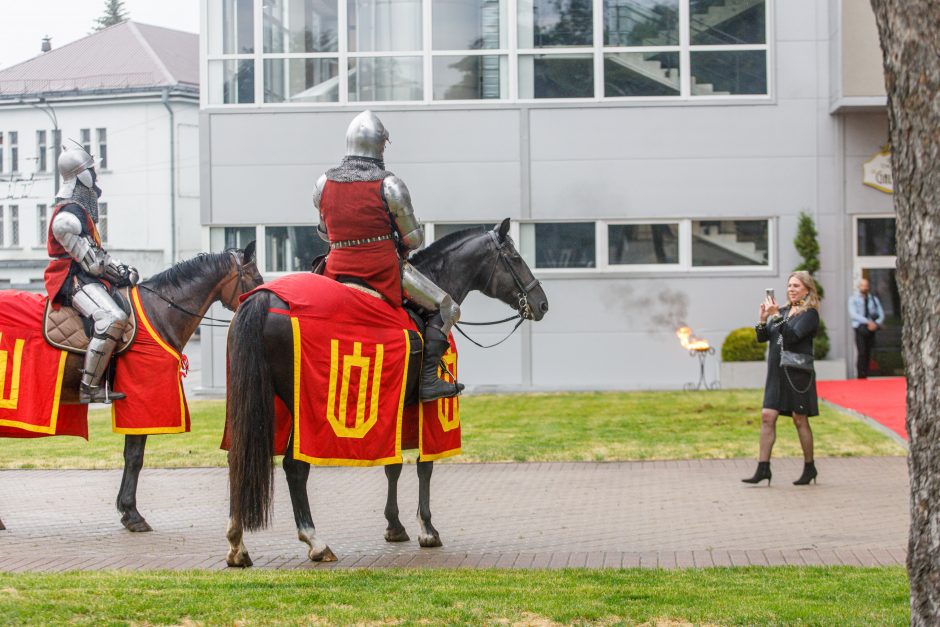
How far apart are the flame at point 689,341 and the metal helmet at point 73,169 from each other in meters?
13.9

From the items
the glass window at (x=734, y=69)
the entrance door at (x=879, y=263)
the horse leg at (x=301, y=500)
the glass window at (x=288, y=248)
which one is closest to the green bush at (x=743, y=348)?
the entrance door at (x=879, y=263)

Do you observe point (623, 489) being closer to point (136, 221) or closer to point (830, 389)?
point (830, 389)

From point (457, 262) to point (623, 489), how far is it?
3438 mm

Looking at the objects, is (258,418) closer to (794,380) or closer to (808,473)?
(794,380)

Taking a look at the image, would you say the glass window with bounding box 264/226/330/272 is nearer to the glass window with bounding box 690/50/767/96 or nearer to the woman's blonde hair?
the glass window with bounding box 690/50/767/96

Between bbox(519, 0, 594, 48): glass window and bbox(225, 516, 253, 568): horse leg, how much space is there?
16.7 metres

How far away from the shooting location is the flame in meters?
21.5

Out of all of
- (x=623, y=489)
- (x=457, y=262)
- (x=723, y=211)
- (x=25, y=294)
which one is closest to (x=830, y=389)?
(x=723, y=211)

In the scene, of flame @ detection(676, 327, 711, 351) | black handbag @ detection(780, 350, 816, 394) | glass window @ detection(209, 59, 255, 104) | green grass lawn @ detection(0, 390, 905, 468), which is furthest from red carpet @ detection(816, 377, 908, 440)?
glass window @ detection(209, 59, 255, 104)

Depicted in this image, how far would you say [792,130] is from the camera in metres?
22.5

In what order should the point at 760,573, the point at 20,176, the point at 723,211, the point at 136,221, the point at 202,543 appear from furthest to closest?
the point at 136,221, the point at 20,176, the point at 723,211, the point at 202,543, the point at 760,573

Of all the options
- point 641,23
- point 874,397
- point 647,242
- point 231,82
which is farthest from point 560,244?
point 231,82

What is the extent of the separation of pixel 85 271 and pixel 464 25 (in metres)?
15.0

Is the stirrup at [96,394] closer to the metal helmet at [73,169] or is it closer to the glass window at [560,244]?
the metal helmet at [73,169]
